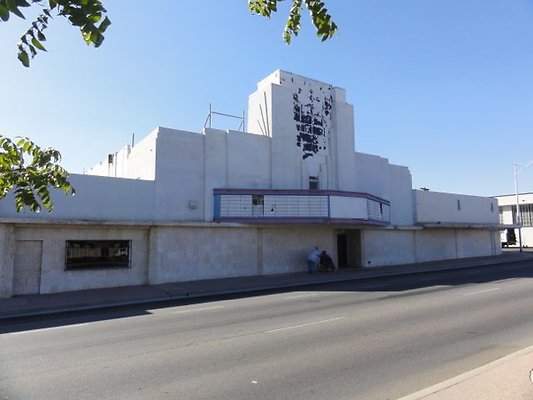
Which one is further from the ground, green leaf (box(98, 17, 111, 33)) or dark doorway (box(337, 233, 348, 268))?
green leaf (box(98, 17, 111, 33))

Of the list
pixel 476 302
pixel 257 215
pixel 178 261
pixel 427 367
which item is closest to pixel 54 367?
pixel 427 367

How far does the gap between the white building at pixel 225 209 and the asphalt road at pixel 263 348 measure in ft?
20.1

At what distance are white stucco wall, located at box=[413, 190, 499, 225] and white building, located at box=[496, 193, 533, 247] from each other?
714 inches

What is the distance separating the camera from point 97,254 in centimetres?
1917

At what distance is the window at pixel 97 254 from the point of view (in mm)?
18500

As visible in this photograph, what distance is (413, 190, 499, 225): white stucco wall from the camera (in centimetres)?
3334

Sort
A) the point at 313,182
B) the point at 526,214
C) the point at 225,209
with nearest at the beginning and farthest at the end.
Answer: the point at 225,209 → the point at 313,182 → the point at 526,214

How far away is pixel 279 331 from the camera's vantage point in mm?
9359

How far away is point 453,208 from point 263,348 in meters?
32.1

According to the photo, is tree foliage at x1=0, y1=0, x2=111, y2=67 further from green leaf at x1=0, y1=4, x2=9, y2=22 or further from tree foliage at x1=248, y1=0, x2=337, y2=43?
tree foliage at x1=248, y1=0, x2=337, y2=43

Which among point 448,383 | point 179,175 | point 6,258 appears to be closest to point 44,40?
point 448,383

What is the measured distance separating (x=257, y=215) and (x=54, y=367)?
1588 centimetres

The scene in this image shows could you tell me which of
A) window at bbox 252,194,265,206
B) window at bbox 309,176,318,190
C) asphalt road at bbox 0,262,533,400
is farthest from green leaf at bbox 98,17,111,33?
window at bbox 309,176,318,190

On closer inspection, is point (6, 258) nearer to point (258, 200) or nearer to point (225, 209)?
point (225, 209)
